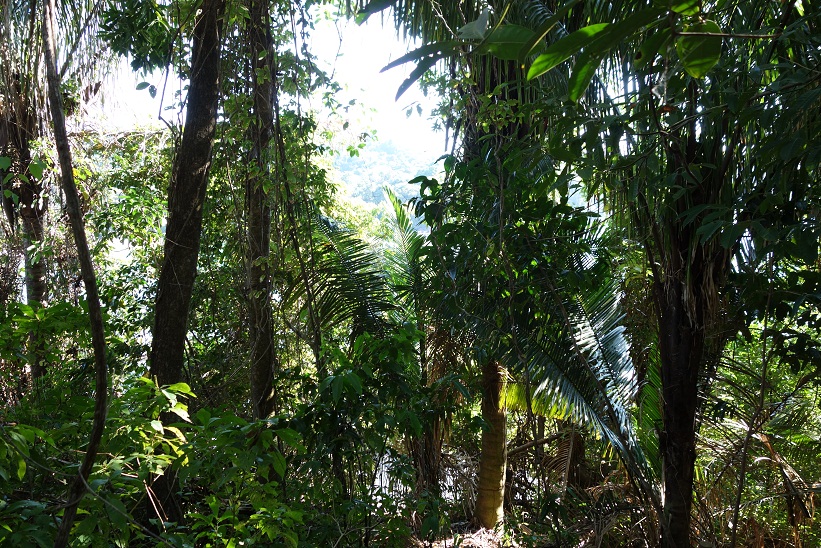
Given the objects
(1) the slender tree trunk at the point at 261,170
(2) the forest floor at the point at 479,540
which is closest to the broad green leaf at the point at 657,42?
(1) the slender tree trunk at the point at 261,170

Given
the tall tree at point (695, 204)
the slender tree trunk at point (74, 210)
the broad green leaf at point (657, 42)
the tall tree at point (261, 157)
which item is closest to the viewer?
the broad green leaf at point (657, 42)

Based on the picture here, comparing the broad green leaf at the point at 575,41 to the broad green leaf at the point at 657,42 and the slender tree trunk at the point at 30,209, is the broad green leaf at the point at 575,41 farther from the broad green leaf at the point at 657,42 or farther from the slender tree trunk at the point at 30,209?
the slender tree trunk at the point at 30,209

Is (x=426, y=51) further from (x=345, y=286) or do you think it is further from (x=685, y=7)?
(x=345, y=286)

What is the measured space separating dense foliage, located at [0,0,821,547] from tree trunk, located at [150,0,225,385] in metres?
0.02

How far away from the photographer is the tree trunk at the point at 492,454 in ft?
16.6

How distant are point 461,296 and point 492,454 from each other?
6.83ft

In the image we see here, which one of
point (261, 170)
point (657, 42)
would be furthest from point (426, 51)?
point (261, 170)

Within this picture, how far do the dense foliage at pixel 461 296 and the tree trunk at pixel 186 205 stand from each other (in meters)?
0.02

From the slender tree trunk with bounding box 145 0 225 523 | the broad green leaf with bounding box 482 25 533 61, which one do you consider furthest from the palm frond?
the broad green leaf with bounding box 482 25 533 61

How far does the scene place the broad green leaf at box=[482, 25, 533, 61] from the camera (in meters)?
0.74

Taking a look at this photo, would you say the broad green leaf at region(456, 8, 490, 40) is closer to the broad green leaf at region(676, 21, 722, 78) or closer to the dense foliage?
the dense foliage

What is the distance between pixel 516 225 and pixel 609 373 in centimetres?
145

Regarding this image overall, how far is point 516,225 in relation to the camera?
351 cm

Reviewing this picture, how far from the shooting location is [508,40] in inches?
29.3
